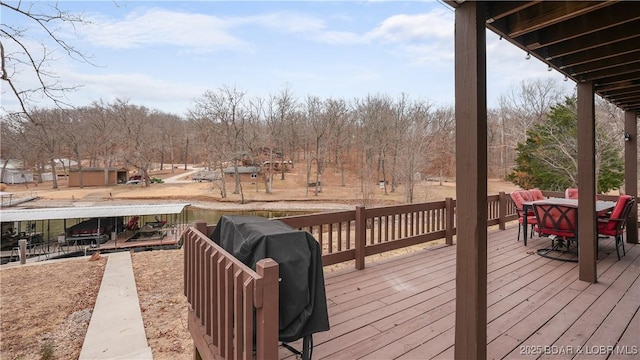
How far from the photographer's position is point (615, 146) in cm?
1265

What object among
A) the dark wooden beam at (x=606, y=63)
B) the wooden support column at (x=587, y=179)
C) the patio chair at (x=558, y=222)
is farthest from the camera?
the patio chair at (x=558, y=222)

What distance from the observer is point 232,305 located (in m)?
1.77

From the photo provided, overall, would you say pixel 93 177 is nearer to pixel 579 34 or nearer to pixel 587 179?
pixel 587 179

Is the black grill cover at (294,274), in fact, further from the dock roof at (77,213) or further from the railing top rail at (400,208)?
the dock roof at (77,213)

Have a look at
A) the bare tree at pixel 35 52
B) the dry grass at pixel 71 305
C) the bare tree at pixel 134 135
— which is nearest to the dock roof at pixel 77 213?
the dry grass at pixel 71 305

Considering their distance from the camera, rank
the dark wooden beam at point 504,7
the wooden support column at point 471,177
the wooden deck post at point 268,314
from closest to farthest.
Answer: the wooden deck post at point 268,314 → the wooden support column at point 471,177 → the dark wooden beam at point 504,7

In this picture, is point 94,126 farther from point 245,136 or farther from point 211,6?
point 211,6

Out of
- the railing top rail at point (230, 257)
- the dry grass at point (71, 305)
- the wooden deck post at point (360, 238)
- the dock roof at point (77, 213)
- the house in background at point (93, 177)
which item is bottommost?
the dry grass at point (71, 305)

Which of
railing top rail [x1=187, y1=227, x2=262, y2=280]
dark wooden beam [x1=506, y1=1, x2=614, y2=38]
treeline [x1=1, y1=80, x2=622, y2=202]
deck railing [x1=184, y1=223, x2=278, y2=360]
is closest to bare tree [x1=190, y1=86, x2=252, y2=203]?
treeline [x1=1, y1=80, x2=622, y2=202]

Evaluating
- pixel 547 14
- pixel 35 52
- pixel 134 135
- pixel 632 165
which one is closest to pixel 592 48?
pixel 547 14

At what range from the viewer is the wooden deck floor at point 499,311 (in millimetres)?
2254

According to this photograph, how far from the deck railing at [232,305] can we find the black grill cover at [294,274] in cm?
17

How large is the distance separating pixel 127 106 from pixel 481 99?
41.8 m

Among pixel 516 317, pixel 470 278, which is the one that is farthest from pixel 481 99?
pixel 516 317
